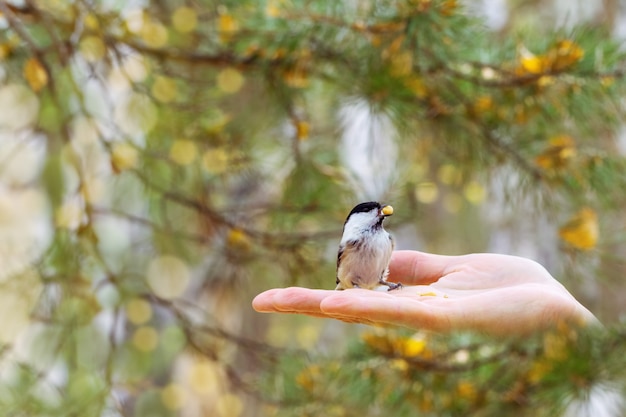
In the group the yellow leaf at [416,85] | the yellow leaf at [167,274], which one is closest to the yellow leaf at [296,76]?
the yellow leaf at [416,85]

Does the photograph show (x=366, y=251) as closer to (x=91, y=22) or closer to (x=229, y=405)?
(x=91, y=22)

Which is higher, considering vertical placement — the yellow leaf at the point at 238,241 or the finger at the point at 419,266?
the finger at the point at 419,266

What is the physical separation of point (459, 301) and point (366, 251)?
0.16 m

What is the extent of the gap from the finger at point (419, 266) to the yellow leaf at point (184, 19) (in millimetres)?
892

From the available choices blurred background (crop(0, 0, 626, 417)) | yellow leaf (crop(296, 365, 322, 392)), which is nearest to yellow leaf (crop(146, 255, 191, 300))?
blurred background (crop(0, 0, 626, 417))

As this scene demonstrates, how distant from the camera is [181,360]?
8.86ft

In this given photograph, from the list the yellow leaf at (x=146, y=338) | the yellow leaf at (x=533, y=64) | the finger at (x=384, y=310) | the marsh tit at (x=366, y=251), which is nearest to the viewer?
the finger at (x=384, y=310)

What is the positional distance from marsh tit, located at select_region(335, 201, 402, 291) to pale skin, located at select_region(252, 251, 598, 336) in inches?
1.4

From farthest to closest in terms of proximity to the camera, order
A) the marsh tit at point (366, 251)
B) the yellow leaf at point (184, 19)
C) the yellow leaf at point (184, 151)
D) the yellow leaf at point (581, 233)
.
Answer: the yellow leaf at point (184, 19), the yellow leaf at point (184, 151), the yellow leaf at point (581, 233), the marsh tit at point (366, 251)

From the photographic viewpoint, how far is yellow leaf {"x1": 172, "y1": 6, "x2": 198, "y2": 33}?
162cm

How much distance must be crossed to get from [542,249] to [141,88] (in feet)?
5.03

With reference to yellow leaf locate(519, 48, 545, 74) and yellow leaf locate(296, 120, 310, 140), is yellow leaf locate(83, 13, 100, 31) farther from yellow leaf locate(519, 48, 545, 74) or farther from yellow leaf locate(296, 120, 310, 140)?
yellow leaf locate(519, 48, 545, 74)

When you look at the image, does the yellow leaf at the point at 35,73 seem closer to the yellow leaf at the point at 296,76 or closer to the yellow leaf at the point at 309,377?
the yellow leaf at the point at 296,76

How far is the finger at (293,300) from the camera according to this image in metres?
0.71
